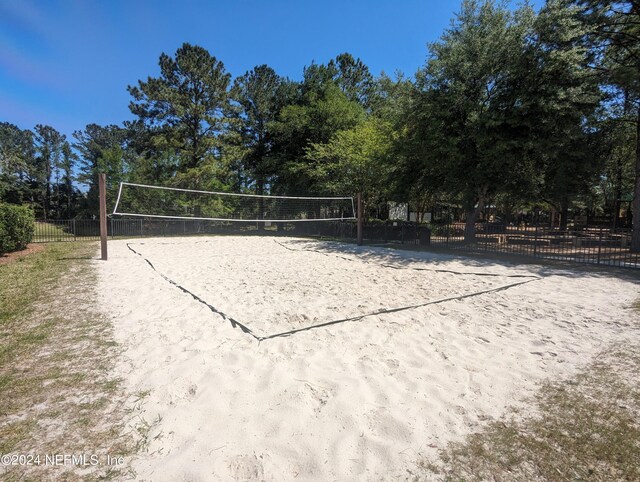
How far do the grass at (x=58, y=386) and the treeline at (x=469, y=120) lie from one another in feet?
40.5

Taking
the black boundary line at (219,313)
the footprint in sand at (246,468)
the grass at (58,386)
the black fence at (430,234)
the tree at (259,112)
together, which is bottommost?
the footprint in sand at (246,468)

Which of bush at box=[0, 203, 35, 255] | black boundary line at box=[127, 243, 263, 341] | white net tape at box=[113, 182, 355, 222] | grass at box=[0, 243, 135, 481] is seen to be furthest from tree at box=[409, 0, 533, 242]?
bush at box=[0, 203, 35, 255]

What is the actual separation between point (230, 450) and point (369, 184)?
1884 cm

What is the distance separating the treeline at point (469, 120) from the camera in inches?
458

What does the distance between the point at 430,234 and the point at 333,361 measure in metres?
13.7

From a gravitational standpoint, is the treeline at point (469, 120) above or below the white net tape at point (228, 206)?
above

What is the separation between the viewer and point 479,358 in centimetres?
344

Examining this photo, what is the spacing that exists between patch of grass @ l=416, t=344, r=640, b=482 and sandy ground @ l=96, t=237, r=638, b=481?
14 cm

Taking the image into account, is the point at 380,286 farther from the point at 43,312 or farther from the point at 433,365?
the point at 43,312

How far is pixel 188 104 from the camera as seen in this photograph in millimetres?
24375

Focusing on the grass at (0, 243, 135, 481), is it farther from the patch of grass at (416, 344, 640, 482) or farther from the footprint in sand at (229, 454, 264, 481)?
the patch of grass at (416, 344, 640, 482)

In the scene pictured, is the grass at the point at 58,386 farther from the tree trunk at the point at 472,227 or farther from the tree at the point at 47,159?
the tree at the point at 47,159

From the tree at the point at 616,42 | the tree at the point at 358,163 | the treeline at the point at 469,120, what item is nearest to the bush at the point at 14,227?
the treeline at the point at 469,120

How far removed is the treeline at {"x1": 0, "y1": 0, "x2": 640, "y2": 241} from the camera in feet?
38.2
